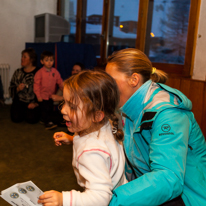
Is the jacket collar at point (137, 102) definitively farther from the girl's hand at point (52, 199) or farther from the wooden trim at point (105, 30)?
the wooden trim at point (105, 30)

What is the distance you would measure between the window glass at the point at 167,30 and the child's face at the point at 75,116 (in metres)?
2.30

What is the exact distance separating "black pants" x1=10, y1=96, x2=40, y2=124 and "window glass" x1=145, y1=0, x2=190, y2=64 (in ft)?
5.87

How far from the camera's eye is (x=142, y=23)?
3.28 m

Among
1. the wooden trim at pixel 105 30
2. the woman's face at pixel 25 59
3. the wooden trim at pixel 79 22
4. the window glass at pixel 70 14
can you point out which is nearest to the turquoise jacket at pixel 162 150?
the woman's face at pixel 25 59

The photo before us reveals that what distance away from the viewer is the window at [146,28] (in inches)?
110

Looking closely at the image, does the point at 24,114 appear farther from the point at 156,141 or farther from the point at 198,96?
the point at 156,141

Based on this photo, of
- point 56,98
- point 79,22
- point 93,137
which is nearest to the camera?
point 93,137

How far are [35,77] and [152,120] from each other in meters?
2.87

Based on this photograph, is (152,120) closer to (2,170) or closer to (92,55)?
(2,170)

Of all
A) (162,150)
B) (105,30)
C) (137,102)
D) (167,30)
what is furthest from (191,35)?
(162,150)

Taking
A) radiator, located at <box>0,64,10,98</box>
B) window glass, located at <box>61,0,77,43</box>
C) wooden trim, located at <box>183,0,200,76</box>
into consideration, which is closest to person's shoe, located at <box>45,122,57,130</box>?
radiator, located at <box>0,64,10,98</box>

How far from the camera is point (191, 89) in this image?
8.50 feet

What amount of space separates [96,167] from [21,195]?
26 cm

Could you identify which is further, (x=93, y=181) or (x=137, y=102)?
(x=137, y=102)
